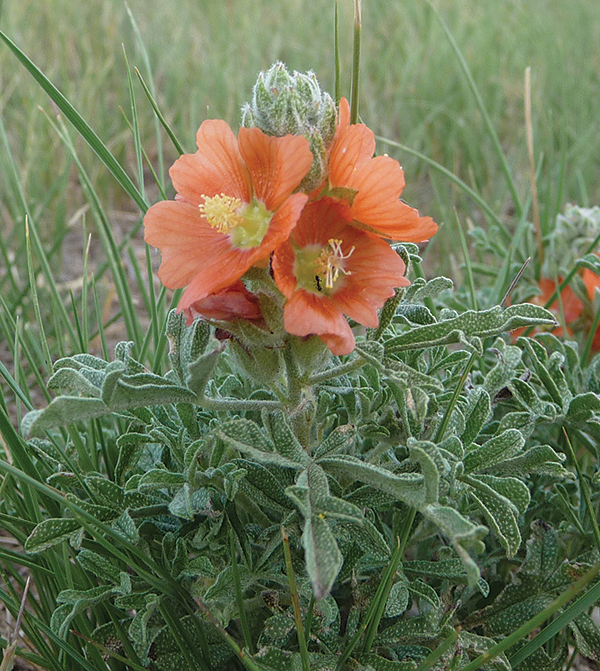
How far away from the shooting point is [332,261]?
931 mm

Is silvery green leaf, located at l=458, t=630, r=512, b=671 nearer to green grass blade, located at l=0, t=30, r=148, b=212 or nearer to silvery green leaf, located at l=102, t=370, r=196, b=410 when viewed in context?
silvery green leaf, located at l=102, t=370, r=196, b=410

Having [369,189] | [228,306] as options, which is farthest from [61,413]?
[369,189]

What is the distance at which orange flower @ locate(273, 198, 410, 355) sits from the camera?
87 cm

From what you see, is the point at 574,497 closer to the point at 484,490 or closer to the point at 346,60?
the point at 484,490

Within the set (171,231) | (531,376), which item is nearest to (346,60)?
(531,376)

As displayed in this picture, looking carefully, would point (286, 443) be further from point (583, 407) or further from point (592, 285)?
point (592, 285)

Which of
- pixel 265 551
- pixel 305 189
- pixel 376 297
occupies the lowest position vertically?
pixel 265 551

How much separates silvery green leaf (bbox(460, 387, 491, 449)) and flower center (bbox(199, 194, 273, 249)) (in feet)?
1.35

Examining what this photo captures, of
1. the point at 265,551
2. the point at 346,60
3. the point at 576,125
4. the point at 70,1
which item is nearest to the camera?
the point at 265,551

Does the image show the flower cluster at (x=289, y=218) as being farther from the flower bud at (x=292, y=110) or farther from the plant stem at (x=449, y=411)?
the plant stem at (x=449, y=411)

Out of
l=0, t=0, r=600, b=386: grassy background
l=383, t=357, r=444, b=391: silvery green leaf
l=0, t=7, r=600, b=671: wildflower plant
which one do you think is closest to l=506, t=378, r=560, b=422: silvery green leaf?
l=0, t=7, r=600, b=671: wildflower plant

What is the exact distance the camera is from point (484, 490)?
0.98 m

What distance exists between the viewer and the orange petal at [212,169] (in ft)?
3.17

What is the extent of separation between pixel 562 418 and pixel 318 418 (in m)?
0.40
